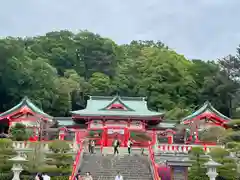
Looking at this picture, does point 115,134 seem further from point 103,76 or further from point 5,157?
point 103,76

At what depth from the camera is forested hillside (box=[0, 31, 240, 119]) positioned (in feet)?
155

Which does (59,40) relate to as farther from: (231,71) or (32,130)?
(32,130)

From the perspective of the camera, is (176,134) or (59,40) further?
(59,40)

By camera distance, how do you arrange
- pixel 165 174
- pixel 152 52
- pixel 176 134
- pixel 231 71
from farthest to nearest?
pixel 152 52
pixel 231 71
pixel 176 134
pixel 165 174

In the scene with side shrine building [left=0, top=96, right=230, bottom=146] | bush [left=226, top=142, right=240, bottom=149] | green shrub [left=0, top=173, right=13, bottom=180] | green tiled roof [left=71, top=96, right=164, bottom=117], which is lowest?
green shrub [left=0, top=173, right=13, bottom=180]

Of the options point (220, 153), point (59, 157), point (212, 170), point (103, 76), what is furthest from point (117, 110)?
point (103, 76)

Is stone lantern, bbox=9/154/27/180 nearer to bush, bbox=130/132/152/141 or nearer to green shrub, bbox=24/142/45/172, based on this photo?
green shrub, bbox=24/142/45/172

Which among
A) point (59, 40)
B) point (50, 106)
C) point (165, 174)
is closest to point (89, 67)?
point (59, 40)

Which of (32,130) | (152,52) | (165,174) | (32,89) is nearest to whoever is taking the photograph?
(165,174)

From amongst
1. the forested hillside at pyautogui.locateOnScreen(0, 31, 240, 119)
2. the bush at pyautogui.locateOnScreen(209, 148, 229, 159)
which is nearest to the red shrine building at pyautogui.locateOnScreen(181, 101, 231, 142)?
the forested hillside at pyautogui.locateOnScreen(0, 31, 240, 119)

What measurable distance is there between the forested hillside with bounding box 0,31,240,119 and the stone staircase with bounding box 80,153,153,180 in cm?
2060

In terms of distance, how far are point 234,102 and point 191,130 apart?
1606 centimetres

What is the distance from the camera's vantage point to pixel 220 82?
5428 cm

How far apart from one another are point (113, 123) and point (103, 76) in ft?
99.1
